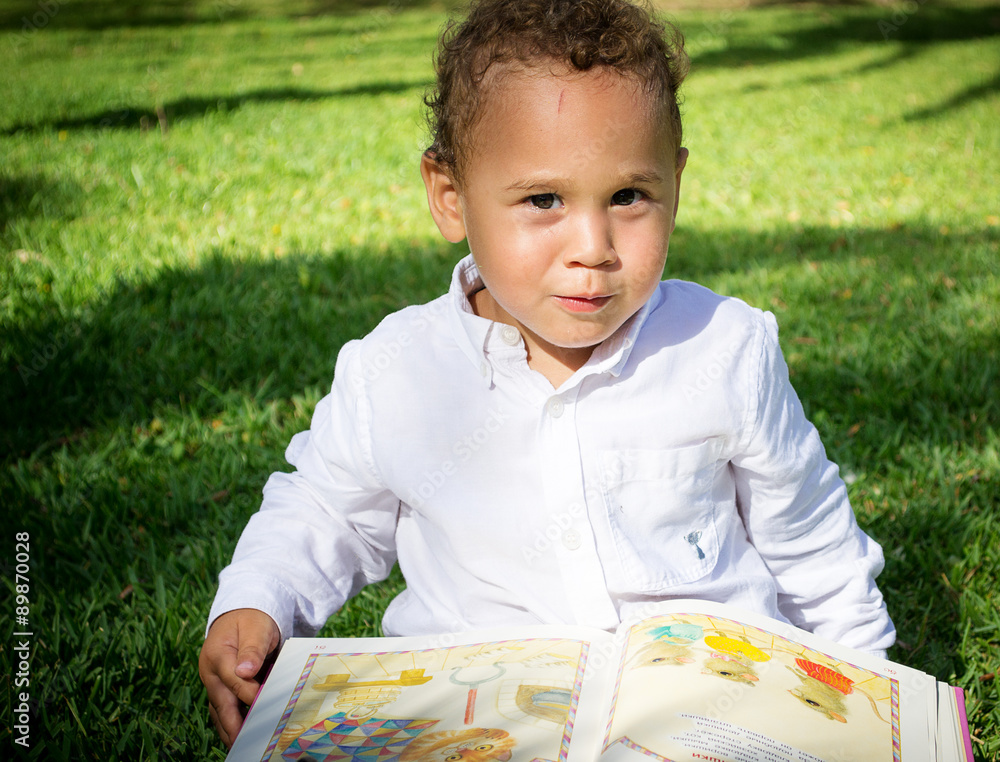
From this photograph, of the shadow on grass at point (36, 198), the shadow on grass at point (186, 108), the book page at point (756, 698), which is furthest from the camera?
the shadow on grass at point (186, 108)

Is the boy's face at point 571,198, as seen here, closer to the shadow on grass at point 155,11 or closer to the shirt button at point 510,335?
the shirt button at point 510,335

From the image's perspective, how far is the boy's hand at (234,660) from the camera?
4.04 ft

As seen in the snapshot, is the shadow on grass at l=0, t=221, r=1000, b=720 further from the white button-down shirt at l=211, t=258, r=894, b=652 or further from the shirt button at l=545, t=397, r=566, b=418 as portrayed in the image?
the shirt button at l=545, t=397, r=566, b=418

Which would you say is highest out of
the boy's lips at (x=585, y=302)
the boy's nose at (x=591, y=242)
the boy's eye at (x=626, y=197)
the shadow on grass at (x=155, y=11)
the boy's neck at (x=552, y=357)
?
the shadow on grass at (x=155, y=11)

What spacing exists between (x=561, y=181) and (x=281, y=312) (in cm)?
229

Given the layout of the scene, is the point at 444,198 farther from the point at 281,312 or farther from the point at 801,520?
the point at 281,312

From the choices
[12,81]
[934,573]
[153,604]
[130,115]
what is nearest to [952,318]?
[934,573]

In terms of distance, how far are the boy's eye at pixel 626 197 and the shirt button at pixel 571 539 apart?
0.49 metres

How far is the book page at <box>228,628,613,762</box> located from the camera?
1.07 metres

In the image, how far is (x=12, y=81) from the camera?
7.45 metres

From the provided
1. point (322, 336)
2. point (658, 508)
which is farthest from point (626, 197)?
point (322, 336)

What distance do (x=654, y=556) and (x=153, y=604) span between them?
1191 mm

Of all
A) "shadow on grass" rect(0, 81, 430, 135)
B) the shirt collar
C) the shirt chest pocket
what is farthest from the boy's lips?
"shadow on grass" rect(0, 81, 430, 135)

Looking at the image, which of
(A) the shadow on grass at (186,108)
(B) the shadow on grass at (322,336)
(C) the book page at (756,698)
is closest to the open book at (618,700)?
(C) the book page at (756,698)
